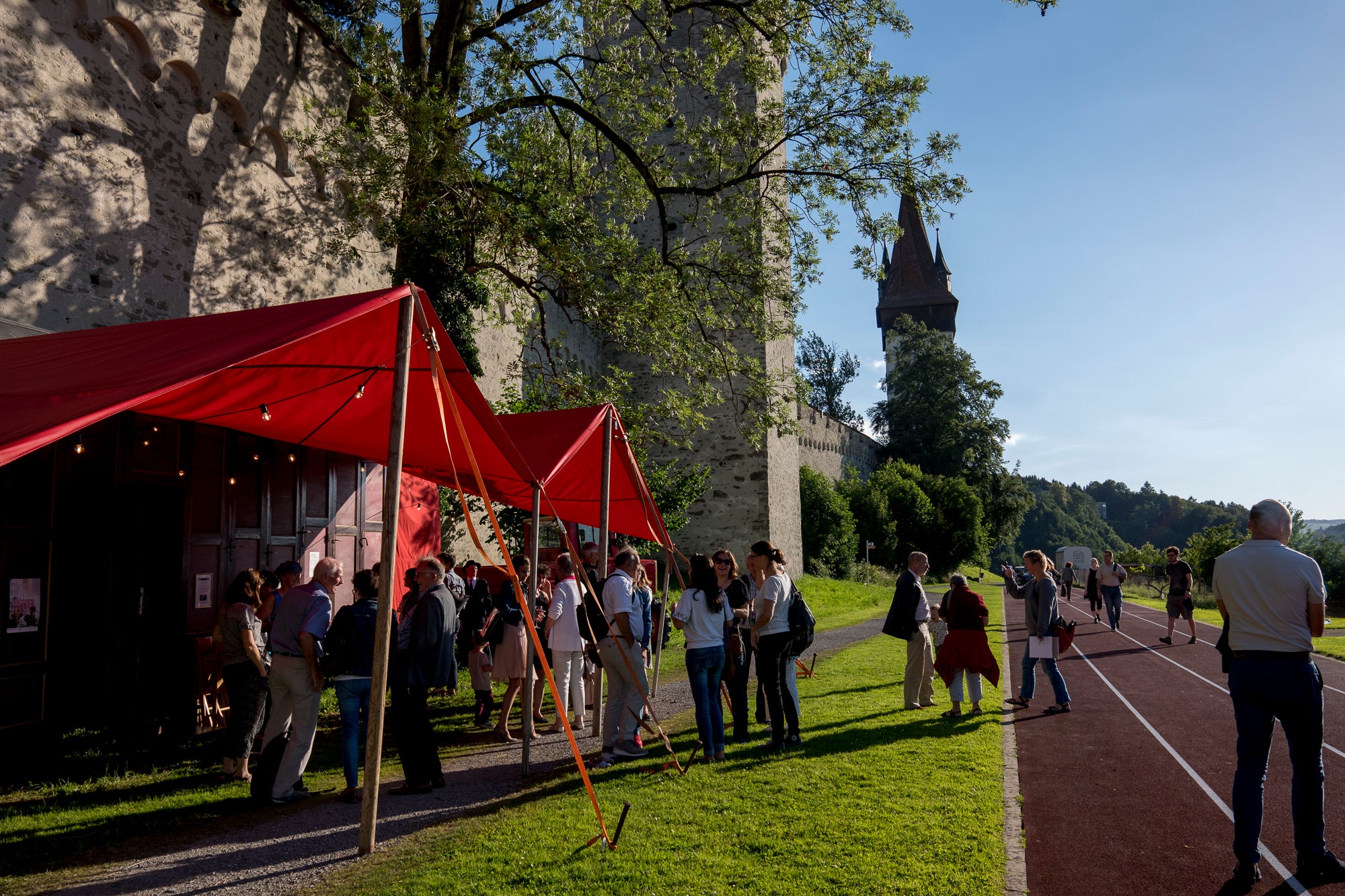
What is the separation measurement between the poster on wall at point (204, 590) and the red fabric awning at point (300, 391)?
1.56m

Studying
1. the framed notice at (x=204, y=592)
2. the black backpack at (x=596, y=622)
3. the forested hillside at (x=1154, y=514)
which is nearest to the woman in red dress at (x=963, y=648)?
the black backpack at (x=596, y=622)

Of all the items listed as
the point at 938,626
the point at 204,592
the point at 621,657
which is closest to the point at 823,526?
the point at 938,626

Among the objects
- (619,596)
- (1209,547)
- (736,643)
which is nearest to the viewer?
(619,596)

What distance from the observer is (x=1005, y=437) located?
49000mm

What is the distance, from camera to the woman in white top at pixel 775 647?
6.79 m

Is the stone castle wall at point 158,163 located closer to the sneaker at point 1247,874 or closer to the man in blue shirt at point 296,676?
the man in blue shirt at point 296,676

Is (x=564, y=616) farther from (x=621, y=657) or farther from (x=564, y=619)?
(x=621, y=657)

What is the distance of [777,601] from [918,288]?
6857 centimetres

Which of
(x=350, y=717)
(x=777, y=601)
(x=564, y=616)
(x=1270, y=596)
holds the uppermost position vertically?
(x=1270, y=596)

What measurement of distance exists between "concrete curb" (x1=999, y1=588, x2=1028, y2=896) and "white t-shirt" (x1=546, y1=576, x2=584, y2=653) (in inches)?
140

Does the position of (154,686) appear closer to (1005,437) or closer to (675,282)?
(675,282)

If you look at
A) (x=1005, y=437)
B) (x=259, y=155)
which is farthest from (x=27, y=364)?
(x=1005, y=437)

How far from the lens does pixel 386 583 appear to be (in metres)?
4.75

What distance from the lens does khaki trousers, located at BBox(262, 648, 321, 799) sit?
18.5 feet
